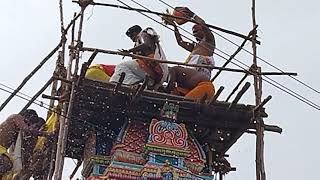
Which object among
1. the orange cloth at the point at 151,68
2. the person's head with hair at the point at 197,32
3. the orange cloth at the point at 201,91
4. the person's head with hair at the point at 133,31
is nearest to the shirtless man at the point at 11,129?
the orange cloth at the point at 151,68

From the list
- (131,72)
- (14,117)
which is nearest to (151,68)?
(131,72)

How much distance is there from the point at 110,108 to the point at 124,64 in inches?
24.9

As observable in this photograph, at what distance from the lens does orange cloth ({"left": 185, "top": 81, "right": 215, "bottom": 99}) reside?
8617 mm

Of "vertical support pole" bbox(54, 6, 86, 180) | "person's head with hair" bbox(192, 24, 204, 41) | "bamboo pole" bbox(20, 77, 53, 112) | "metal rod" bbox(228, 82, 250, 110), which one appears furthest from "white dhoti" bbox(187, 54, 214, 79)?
"bamboo pole" bbox(20, 77, 53, 112)

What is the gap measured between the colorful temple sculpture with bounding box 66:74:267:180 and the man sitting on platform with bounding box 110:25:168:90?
1.29 feet

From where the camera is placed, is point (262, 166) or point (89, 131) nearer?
point (262, 166)

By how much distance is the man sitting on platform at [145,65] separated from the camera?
28.1ft

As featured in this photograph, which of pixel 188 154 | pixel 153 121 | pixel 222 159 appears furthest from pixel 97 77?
pixel 222 159

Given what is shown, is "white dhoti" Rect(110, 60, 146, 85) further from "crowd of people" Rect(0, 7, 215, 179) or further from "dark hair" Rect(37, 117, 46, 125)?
"dark hair" Rect(37, 117, 46, 125)

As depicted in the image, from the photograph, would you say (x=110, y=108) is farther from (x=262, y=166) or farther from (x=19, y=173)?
(x=262, y=166)

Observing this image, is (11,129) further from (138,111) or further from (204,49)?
(204,49)

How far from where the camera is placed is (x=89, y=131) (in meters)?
8.74

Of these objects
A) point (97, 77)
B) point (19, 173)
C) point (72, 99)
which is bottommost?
point (19, 173)

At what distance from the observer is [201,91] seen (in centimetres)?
866
